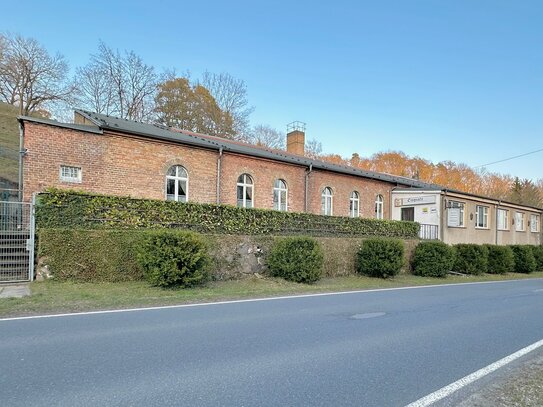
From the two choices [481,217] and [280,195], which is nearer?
[280,195]

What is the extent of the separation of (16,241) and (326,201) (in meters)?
17.5

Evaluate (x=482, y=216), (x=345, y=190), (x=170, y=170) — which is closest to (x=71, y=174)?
(x=170, y=170)

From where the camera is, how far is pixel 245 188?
68.1 ft

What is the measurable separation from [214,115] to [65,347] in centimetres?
3911

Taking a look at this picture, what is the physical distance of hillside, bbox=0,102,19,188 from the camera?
29.1 m

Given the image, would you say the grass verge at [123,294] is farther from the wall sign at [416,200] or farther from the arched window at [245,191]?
the wall sign at [416,200]

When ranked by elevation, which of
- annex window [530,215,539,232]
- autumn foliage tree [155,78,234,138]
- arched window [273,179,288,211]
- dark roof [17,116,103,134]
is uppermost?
autumn foliage tree [155,78,234,138]

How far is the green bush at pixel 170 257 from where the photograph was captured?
434 inches

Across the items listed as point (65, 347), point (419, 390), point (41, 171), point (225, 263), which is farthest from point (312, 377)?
point (41, 171)

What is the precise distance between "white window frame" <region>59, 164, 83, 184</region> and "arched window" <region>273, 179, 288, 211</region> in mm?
10360

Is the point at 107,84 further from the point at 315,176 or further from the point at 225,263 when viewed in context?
the point at 225,263

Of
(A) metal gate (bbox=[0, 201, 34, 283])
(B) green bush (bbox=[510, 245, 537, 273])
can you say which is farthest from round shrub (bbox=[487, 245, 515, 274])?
(A) metal gate (bbox=[0, 201, 34, 283])

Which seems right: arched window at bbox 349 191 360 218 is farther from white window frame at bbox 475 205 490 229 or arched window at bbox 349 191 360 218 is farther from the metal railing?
white window frame at bbox 475 205 490 229

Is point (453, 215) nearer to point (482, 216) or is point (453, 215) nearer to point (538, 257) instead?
point (482, 216)
